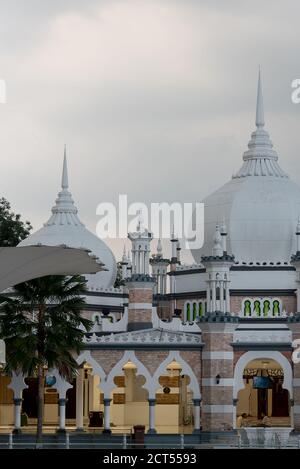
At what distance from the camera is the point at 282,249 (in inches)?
2354

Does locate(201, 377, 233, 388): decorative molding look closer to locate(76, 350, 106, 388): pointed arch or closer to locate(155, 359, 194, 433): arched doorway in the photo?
locate(76, 350, 106, 388): pointed arch

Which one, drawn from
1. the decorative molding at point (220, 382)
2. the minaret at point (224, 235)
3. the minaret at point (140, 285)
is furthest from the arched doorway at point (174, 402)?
the minaret at point (224, 235)

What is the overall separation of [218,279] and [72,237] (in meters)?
10.7

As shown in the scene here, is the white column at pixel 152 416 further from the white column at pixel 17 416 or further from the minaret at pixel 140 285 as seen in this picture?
the white column at pixel 17 416

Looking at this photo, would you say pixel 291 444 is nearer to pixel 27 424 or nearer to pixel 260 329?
pixel 260 329

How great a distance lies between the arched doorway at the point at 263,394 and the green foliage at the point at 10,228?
813 inches

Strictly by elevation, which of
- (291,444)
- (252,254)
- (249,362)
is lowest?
(291,444)

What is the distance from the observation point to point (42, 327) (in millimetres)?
48875

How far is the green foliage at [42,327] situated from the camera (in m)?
48.6

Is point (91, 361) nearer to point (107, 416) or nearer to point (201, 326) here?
point (107, 416)

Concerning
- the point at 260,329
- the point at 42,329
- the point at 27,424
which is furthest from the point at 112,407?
the point at 42,329

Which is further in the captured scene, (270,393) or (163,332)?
(270,393)

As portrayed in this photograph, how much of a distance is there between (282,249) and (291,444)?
44.8ft

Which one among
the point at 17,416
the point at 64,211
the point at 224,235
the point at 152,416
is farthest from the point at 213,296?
the point at 64,211
